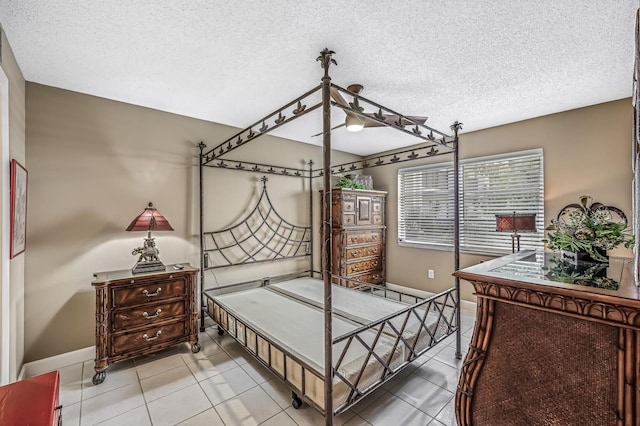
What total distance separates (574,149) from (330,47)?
298 cm

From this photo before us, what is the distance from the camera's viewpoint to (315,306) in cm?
284

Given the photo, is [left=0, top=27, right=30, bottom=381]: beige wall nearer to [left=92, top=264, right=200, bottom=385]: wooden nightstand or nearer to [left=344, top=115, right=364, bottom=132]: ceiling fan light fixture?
[left=92, top=264, right=200, bottom=385]: wooden nightstand

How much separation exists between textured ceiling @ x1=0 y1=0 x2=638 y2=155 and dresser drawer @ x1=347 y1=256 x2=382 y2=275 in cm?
A: 242

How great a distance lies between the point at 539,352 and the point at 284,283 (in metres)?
2.98

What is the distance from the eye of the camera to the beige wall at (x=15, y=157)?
187 centimetres

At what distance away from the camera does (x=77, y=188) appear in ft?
8.34

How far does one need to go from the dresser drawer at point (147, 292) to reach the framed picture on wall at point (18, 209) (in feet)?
2.38

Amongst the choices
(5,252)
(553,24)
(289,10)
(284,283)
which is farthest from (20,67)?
(553,24)

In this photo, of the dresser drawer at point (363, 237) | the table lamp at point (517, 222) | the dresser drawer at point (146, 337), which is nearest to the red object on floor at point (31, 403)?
the dresser drawer at point (146, 337)

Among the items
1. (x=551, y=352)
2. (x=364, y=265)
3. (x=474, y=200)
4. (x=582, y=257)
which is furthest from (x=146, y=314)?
(x=474, y=200)

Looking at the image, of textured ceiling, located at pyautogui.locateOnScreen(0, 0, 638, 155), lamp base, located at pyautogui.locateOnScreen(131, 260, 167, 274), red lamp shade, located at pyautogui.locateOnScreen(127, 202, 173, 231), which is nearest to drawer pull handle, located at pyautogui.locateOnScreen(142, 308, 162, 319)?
lamp base, located at pyautogui.locateOnScreen(131, 260, 167, 274)

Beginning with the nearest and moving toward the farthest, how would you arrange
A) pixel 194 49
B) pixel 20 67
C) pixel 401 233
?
pixel 194 49 → pixel 20 67 → pixel 401 233

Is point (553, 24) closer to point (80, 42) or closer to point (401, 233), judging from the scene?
point (80, 42)

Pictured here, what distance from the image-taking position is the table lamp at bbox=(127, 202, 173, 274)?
252 cm
